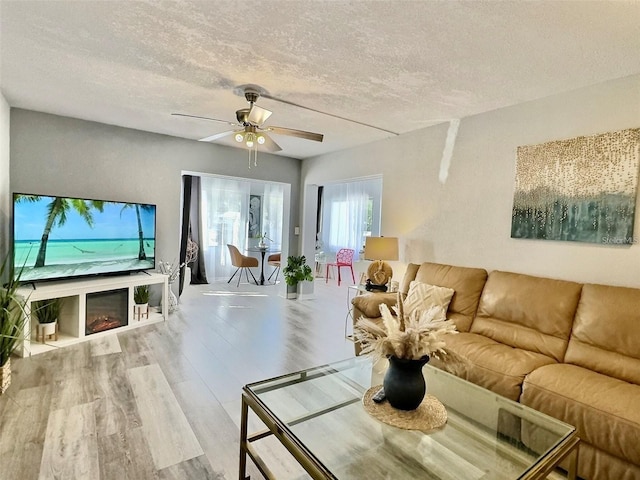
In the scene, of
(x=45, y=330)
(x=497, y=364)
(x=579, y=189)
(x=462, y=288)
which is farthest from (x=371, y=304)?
(x=45, y=330)

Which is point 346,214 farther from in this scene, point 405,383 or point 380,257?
point 405,383

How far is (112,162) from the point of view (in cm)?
416

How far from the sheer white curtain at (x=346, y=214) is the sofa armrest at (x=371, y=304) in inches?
162

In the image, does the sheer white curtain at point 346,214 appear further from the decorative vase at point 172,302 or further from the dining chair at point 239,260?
the decorative vase at point 172,302

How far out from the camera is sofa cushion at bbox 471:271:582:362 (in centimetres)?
234

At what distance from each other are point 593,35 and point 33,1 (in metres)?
3.01

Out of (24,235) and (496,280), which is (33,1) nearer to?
(24,235)

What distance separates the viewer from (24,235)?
128 inches

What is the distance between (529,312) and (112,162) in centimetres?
469

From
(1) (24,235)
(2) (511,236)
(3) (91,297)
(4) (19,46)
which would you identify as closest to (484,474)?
(2) (511,236)

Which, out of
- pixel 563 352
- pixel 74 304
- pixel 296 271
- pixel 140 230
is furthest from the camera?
pixel 296 271

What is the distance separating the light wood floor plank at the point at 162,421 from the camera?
6.03ft

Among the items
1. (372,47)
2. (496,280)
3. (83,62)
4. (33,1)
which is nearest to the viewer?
(33,1)

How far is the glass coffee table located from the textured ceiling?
1960 millimetres
